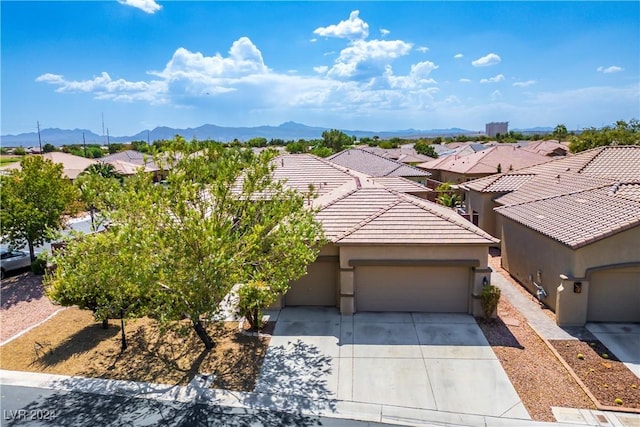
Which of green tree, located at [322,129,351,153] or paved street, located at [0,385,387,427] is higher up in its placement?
green tree, located at [322,129,351,153]

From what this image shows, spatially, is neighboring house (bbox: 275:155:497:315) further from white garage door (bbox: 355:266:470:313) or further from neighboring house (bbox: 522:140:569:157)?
neighboring house (bbox: 522:140:569:157)

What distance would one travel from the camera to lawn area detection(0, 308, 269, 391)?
37.5 ft

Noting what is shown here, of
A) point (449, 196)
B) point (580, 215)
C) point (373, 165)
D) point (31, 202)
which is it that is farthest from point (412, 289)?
point (373, 165)

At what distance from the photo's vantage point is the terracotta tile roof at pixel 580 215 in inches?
523

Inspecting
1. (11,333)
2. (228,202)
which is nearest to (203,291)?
(228,202)

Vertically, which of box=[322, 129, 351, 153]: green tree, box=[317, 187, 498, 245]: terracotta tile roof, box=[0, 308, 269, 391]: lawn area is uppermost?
box=[322, 129, 351, 153]: green tree

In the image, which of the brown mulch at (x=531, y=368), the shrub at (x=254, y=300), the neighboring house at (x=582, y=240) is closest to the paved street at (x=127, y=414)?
the shrub at (x=254, y=300)

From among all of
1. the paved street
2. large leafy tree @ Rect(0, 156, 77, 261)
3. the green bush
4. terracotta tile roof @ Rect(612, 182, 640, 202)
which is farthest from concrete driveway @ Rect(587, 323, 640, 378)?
the green bush

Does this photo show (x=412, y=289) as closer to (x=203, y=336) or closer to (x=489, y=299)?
(x=489, y=299)

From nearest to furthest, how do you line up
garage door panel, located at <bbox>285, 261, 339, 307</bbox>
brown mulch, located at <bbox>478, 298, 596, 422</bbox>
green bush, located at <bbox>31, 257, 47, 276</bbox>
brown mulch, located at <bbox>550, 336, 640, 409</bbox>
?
brown mulch, located at <bbox>478, 298, 596, 422</bbox>, brown mulch, located at <bbox>550, 336, 640, 409</bbox>, garage door panel, located at <bbox>285, 261, 339, 307</bbox>, green bush, located at <bbox>31, 257, 47, 276</bbox>

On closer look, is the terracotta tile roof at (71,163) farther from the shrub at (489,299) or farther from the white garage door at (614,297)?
the white garage door at (614,297)

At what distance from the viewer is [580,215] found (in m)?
15.1

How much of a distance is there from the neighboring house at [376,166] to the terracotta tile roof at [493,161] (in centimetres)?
430

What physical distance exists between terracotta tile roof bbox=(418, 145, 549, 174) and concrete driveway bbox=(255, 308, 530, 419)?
82.2 ft
